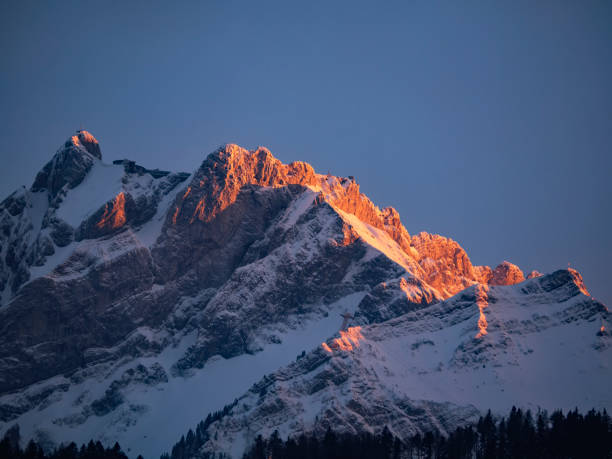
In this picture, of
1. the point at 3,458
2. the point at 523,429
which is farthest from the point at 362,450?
the point at 3,458

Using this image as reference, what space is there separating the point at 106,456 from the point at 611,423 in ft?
272

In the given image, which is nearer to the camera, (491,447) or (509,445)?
(491,447)

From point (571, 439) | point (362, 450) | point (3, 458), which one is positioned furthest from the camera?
point (362, 450)

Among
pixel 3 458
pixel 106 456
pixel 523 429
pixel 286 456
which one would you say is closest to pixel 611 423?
pixel 523 429

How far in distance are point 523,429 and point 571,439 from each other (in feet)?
49.8

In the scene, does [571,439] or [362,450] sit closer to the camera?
[571,439]

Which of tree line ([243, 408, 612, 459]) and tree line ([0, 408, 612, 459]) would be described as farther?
tree line ([243, 408, 612, 459])

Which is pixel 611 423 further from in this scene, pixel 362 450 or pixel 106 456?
pixel 106 456

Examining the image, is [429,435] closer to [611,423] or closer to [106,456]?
[611,423]

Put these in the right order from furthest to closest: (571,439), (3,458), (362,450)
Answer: (362,450) → (571,439) → (3,458)

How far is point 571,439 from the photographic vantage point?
600 ft

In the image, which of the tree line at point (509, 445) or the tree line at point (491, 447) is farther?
the tree line at point (509, 445)

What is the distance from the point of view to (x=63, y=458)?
605 ft

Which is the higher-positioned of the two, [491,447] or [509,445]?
[509,445]
